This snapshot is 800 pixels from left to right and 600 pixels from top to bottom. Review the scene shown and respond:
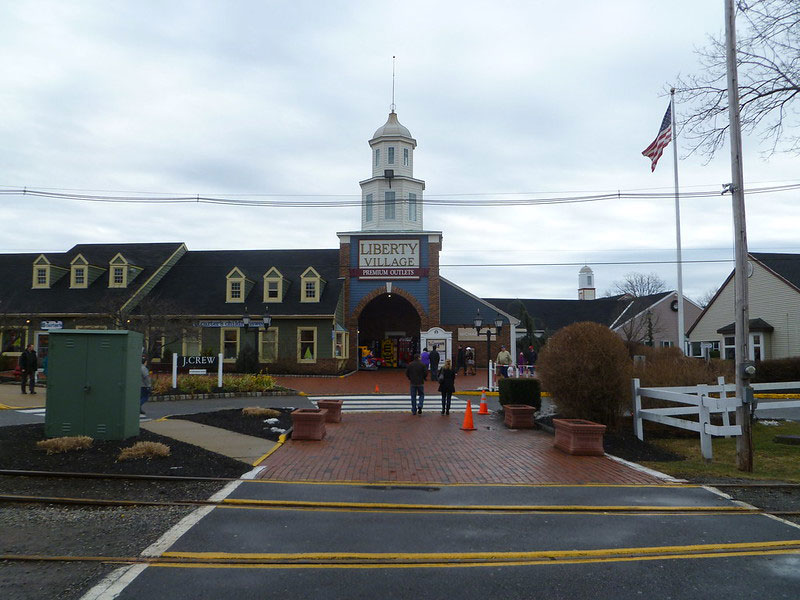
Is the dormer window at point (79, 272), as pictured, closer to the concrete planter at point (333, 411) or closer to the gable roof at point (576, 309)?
the concrete planter at point (333, 411)

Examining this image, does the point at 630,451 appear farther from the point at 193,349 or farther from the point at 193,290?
the point at 193,290

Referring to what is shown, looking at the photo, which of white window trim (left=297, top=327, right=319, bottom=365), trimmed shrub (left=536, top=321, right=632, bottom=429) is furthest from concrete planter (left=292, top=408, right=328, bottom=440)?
white window trim (left=297, top=327, right=319, bottom=365)

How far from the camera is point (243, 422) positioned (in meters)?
13.6

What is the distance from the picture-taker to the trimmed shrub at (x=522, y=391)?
15398 millimetres

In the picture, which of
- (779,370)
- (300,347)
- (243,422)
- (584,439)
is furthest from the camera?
(300,347)

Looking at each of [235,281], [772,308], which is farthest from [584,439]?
[235,281]

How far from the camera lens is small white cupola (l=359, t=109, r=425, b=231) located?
37.5 metres

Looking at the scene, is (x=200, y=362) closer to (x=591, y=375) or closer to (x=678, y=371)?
(x=591, y=375)

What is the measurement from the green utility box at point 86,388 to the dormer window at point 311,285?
25.1 metres

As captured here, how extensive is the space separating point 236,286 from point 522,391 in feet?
80.6

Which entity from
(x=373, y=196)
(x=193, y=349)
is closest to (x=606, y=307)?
(x=373, y=196)

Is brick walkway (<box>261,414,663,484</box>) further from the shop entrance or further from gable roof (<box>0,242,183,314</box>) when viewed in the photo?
the shop entrance

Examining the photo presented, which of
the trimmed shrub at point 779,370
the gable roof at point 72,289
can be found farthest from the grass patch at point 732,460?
the gable roof at point 72,289

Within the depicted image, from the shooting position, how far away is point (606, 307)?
5506cm
